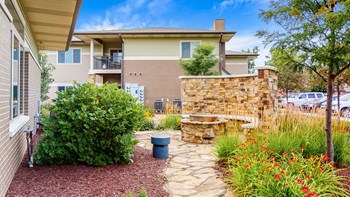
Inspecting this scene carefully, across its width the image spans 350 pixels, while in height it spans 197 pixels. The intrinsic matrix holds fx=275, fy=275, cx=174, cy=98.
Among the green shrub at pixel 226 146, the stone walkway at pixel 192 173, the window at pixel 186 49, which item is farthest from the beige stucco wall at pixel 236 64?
the green shrub at pixel 226 146

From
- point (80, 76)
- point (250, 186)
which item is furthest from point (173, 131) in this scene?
point (80, 76)

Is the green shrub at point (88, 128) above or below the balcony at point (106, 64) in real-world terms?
below

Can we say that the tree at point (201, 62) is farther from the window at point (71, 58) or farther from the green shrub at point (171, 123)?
the window at point (71, 58)

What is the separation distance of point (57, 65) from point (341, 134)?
21.1 metres

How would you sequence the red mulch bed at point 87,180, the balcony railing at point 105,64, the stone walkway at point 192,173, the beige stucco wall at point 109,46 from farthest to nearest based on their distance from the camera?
the beige stucco wall at point 109,46, the balcony railing at point 105,64, the stone walkway at point 192,173, the red mulch bed at point 87,180

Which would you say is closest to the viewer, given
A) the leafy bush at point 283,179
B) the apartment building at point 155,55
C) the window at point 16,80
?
the leafy bush at point 283,179

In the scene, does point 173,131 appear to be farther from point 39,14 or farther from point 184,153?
point 39,14

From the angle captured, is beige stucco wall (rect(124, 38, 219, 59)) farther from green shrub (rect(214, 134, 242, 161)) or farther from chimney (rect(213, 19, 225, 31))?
green shrub (rect(214, 134, 242, 161))

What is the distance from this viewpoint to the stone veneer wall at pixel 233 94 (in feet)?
24.6

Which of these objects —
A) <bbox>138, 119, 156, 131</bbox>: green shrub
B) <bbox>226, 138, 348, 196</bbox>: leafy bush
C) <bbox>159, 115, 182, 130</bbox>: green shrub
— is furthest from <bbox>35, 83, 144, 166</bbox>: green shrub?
<bbox>159, 115, 182, 130</bbox>: green shrub

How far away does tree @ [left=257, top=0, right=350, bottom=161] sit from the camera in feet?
13.6

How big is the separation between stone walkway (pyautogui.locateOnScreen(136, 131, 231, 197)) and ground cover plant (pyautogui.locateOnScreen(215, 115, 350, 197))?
26 cm

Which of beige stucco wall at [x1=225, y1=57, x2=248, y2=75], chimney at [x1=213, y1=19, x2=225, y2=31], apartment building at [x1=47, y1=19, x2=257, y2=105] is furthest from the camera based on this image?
beige stucco wall at [x1=225, y1=57, x2=248, y2=75]

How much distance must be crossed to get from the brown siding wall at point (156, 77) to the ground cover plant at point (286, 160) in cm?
1391
